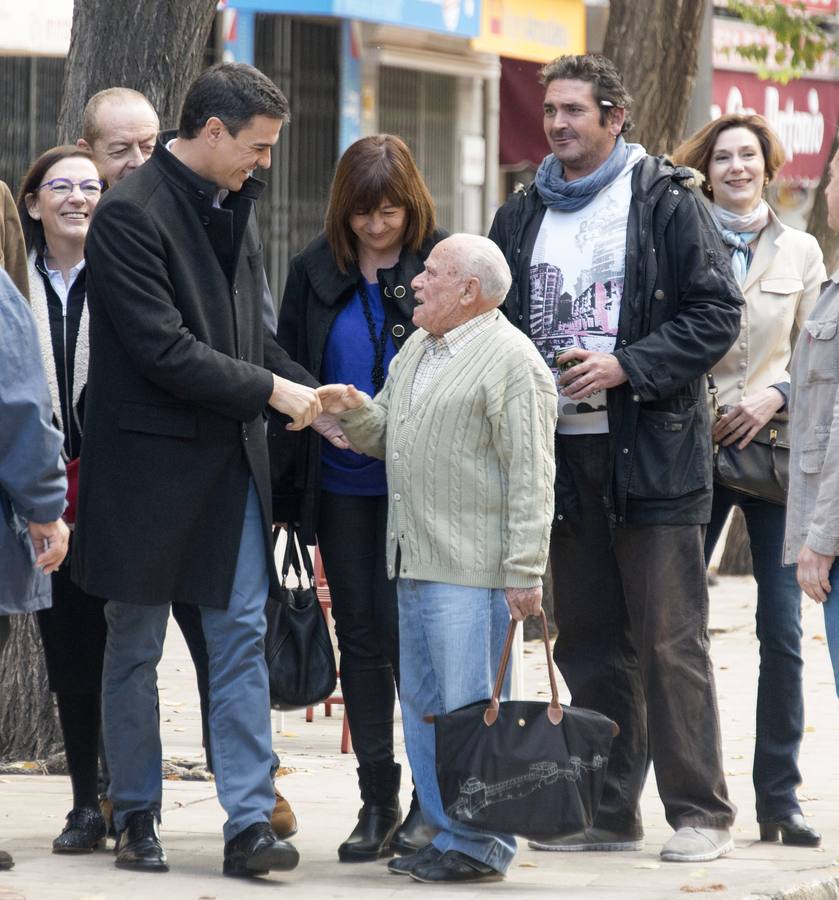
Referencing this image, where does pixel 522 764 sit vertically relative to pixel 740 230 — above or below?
below

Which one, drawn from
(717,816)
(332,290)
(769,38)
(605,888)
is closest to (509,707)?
(605,888)

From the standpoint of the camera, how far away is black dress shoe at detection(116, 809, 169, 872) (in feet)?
17.9

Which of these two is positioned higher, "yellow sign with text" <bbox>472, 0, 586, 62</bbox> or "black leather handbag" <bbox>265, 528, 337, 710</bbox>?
"yellow sign with text" <bbox>472, 0, 586, 62</bbox>

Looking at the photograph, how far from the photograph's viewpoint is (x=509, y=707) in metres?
5.24

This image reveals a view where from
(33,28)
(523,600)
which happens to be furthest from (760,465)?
(33,28)

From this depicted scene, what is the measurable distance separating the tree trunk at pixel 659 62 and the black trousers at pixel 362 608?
204 inches

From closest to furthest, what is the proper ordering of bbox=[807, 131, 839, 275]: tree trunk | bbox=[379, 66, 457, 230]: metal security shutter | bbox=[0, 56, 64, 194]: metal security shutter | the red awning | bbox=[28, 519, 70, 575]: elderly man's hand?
bbox=[28, 519, 70, 575]: elderly man's hand
bbox=[807, 131, 839, 275]: tree trunk
bbox=[0, 56, 64, 194]: metal security shutter
bbox=[379, 66, 457, 230]: metal security shutter
the red awning

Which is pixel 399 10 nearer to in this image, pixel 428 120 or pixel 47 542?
pixel 428 120

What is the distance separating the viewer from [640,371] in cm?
559

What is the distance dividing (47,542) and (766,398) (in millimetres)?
2260

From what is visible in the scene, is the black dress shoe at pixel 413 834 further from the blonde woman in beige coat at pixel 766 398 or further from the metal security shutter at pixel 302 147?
the metal security shutter at pixel 302 147

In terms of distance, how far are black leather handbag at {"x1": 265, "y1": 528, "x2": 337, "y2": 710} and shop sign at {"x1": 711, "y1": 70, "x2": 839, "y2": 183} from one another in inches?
776

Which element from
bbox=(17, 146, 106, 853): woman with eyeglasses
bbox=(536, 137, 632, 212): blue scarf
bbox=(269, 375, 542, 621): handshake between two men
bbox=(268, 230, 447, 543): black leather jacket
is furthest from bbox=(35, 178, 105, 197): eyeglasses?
bbox=(536, 137, 632, 212): blue scarf

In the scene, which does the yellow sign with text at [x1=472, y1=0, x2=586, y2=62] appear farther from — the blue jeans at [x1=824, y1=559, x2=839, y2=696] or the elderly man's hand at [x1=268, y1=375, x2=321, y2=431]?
the blue jeans at [x1=824, y1=559, x2=839, y2=696]
